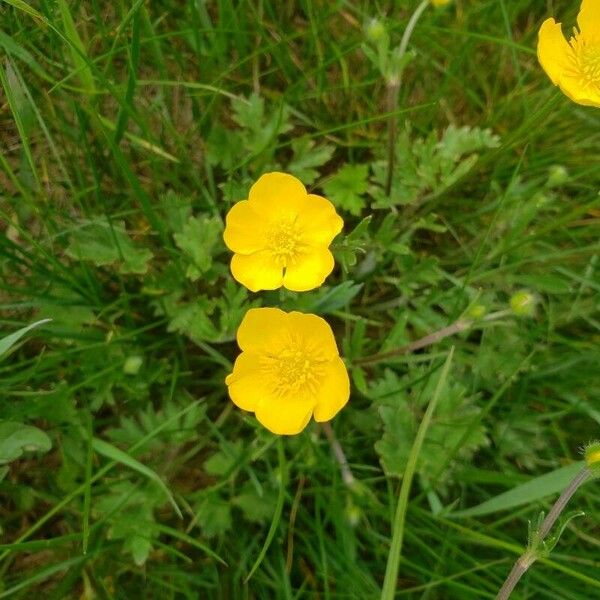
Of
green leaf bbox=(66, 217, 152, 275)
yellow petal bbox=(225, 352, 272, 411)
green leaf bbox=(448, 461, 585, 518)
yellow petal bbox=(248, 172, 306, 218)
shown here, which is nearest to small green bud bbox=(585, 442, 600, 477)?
green leaf bbox=(448, 461, 585, 518)

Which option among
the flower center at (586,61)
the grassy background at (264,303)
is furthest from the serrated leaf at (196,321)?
the flower center at (586,61)

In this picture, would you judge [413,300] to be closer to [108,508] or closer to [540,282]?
[540,282]

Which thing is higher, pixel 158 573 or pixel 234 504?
pixel 234 504

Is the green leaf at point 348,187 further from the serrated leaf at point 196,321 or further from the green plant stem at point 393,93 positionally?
the serrated leaf at point 196,321

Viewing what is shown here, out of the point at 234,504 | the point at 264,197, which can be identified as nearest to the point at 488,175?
the point at 264,197

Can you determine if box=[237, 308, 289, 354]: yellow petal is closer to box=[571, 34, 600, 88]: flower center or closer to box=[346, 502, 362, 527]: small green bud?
box=[346, 502, 362, 527]: small green bud

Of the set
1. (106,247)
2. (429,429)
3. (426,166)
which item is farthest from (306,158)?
(429,429)
